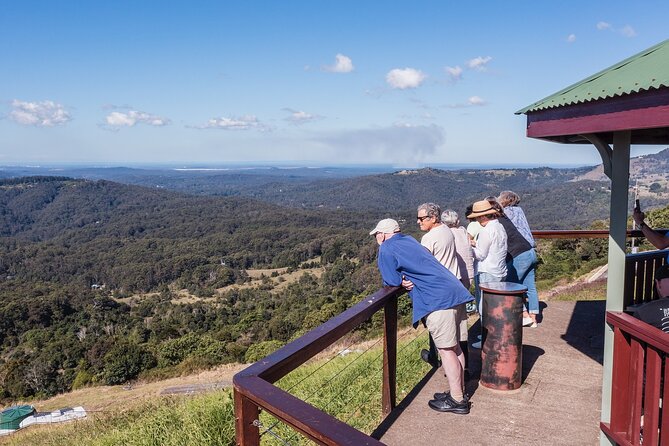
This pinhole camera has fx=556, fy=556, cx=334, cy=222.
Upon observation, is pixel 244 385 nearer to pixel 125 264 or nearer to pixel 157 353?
pixel 157 353

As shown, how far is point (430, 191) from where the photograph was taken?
189250mm

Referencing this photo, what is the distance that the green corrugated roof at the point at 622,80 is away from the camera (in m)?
2.35

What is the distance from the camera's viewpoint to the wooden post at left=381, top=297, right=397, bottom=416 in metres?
3.62

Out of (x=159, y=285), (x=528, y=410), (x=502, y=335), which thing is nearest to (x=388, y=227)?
(x=502, y=335)

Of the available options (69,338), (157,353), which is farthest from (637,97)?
(69,338)

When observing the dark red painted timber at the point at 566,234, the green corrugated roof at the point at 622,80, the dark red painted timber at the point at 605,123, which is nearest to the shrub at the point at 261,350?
the dark red painted timber at the point at 566,234

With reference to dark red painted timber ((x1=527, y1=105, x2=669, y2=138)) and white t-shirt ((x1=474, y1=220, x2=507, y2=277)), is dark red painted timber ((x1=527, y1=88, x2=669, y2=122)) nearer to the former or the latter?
dark red painted timber ((x1=527, y1=105, x2=669, y2=138))

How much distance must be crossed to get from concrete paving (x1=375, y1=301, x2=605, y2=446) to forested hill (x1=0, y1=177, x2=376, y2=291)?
90.3 metres

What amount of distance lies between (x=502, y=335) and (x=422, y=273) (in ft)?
3.22

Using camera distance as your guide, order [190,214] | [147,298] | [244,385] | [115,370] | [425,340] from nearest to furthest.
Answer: [244,385], [425,340], [115,370], [147,298], [190,214]

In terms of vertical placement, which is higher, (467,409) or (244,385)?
(244,385)

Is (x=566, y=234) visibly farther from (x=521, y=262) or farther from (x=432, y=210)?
(x=432, y=210)

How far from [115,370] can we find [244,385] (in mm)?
29691

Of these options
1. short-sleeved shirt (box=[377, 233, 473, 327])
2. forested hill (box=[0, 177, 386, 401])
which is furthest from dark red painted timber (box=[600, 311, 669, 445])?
forested hill (box=[0, 177, 386, 401])
